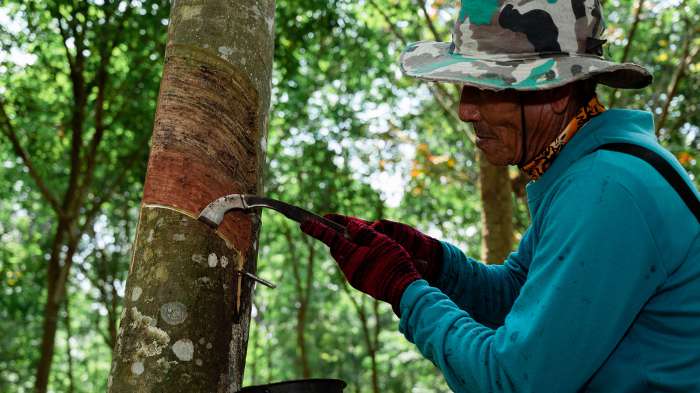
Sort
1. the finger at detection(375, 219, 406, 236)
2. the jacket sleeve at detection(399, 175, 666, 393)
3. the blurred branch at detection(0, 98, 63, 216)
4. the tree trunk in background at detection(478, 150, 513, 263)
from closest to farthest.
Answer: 1. the jacket sleeve at detection(399, 175, 666, 393)
2. the finger at detection(375, 219, 406, 236)
3. the tree trunk in background at detection(478, 150, 513, 263)
4. the blurred branch at detection(0, 98, 63, 216)

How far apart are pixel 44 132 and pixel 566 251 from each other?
989 cm

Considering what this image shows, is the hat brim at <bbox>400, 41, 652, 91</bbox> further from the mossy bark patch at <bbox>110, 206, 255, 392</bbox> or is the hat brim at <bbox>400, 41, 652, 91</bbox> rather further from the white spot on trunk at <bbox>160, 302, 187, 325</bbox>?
the white spot on trunk at <bbox>160, 302, 187, 325</bbox>

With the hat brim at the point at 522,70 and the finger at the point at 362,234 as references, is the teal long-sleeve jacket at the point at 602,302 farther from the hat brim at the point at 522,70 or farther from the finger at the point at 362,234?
the finger at the point at 362,234

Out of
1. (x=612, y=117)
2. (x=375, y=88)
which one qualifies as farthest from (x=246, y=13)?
(x=375, y=88)

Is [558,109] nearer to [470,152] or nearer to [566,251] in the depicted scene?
[566,251]

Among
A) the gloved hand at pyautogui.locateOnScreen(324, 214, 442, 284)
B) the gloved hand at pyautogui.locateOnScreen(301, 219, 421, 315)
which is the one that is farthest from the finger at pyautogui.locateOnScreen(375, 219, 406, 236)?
the gloved hand at pyautogui.locateOnScreen(301, 219, 421, 315)

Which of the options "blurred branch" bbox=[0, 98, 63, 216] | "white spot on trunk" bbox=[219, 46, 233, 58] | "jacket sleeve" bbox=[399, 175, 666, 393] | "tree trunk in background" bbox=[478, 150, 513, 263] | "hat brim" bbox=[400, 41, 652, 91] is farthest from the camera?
"blurred branch" bbox=[0, 98, 63, 216]

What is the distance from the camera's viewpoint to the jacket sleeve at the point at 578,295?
143 cm

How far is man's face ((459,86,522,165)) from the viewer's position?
5.96 feet

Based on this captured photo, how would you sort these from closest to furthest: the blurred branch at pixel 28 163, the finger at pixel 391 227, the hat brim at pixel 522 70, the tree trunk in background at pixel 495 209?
the hat brim at pixel 522 70
the finger at pixel 391 227
the tree trunk in background at pixel 495 209
the blurred branch at pixel 28 163

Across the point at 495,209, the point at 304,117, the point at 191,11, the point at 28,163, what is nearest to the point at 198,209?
the point at 191,11

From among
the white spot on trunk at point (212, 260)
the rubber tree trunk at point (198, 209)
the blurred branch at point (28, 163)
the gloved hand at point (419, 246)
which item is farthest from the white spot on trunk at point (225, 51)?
the blurred branch at point (28, 163)

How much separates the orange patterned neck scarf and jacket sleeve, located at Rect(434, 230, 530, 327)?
58cm

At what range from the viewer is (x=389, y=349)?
60.3 ft
